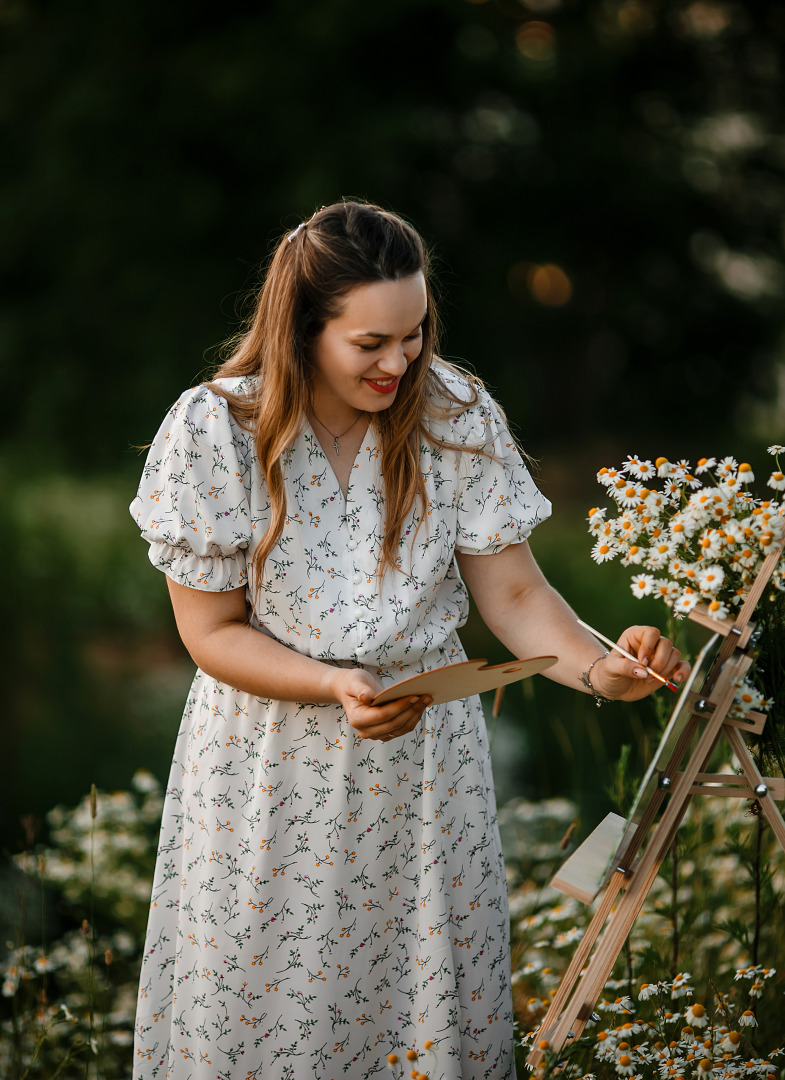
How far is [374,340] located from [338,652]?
0.45 metres

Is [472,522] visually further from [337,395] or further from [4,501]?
[4,501]

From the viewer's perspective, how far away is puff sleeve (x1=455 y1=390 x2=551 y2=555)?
1.55 m

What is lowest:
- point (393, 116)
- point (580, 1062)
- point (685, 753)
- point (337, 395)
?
point (580, 1062)

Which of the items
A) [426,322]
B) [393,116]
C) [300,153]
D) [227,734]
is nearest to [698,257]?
[393,116]

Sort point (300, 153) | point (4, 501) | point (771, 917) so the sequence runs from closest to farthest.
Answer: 1. point (771, 917)
2. point (300, 153)
3. point (4, 501)

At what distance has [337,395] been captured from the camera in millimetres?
1544

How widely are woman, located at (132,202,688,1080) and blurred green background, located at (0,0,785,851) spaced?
282 cm

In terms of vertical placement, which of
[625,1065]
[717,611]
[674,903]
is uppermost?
[717,611]

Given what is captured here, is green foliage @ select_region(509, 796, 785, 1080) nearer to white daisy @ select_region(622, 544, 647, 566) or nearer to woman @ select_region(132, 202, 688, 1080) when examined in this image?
woman @ select_region(132, 202, 688, 1080)

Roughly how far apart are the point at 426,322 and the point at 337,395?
180mm

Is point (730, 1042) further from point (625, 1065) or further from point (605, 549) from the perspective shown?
point (605, 549)

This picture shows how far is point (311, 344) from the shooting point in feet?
4.88

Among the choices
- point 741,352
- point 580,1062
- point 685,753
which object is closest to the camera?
point 685,753

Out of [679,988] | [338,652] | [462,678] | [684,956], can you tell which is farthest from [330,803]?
[684,956]
